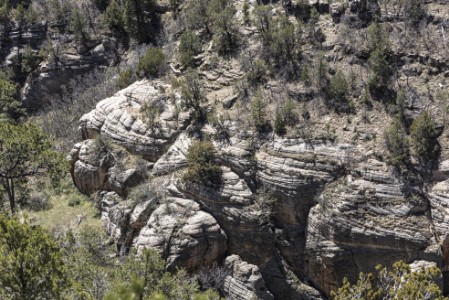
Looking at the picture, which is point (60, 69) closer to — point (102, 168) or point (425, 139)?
point (102, 168)

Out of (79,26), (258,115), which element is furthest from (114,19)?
(258,115)

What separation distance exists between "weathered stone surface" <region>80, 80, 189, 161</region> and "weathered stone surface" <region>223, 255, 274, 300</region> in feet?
23.8

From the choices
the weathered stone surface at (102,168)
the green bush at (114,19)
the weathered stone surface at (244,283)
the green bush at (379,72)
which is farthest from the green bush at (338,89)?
the green bush at (114,19)

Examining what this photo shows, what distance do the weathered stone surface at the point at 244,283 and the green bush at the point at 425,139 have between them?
898 centimetres

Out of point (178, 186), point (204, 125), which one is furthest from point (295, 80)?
point (178, 186)

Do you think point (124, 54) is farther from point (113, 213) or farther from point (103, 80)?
point (113, 213)

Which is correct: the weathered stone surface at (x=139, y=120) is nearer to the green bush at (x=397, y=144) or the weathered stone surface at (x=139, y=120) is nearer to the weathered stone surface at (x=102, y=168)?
the weathered stone surface at (x=102, y=168)

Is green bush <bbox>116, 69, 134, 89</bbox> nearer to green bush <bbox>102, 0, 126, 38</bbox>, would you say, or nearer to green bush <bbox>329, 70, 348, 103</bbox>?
green bush <bbox>102, 0, 126, 38</bbox>

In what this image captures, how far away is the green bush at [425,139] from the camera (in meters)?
21.3

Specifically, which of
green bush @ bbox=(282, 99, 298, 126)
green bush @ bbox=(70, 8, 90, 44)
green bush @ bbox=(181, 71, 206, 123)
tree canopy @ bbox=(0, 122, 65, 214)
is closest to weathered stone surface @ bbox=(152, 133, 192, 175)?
green bush @ bbox=(181, 71, 206, 123)

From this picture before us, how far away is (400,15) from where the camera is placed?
26.4 meters

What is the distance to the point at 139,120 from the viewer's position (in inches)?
1018

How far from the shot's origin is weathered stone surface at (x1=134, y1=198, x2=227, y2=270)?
2142cm

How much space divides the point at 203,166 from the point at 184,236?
3.37m
